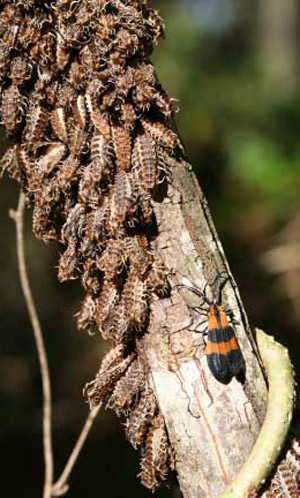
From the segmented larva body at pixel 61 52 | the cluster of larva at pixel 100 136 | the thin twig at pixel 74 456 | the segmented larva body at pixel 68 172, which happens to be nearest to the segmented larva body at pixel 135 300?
the cluster of larva at pixel 100 136

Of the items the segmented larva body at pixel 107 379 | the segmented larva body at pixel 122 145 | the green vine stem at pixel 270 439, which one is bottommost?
the green vine stem at pixel 270 439

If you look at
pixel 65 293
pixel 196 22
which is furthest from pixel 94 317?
pixel 196 22

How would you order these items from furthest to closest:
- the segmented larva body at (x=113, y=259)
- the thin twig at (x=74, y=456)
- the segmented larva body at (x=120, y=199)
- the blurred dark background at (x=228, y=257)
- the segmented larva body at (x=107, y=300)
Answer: the blurred dark background at (x=228, y=257) < the thin twig at (x=74, y=456) < the segmented larva body at (x=107, y=300) < the segmented larva body at (x=113, y=259) < the segmented larva body at (x=120, y=199)

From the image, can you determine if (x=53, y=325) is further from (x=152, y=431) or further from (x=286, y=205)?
(x=152, y=431)

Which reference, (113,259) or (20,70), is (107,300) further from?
(20,70)

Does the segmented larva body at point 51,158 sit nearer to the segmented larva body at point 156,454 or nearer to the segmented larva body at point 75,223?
the segmented larva body at point 75,223

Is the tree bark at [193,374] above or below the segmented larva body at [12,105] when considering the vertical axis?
below

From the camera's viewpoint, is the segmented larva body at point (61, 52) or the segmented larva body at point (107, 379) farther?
the segmented larva body at point (107, 379)

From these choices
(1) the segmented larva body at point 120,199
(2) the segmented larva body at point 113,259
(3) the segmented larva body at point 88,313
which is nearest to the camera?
(1) the segmented larva body at point 120,199
